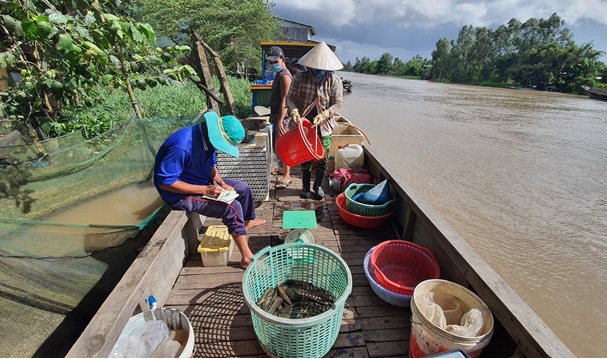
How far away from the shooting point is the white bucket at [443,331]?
1429 millimetres

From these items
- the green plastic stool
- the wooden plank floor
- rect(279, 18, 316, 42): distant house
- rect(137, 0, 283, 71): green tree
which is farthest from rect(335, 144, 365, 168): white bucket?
rect(279, 18, 316, 42): distant house

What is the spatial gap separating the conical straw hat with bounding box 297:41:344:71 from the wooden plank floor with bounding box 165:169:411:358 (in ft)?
6.05

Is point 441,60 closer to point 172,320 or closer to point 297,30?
point 297,30

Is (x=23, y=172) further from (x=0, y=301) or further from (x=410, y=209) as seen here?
(x=410, y=209)

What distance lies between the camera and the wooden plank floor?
6.01ft

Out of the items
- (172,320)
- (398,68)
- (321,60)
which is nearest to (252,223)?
(172,320)

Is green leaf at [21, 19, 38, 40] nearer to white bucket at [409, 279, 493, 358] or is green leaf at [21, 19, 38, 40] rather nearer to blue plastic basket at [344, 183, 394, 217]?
blue plastic basket at [344, 183, 394, 217]

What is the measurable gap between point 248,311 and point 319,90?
2431mm

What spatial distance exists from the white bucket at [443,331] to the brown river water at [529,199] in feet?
5.30

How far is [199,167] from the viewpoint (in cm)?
235

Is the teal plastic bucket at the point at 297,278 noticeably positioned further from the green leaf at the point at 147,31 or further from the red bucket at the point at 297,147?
the green leaf at the point at 147,31

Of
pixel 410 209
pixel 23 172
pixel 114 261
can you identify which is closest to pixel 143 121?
pixel 23 172

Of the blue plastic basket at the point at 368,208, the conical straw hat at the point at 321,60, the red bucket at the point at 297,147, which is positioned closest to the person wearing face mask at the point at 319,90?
the conical straw hat at the point at 321,60

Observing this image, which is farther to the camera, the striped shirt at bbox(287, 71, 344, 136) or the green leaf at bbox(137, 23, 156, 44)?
the striped shirt at bbox(287, 71, 344, 136)
